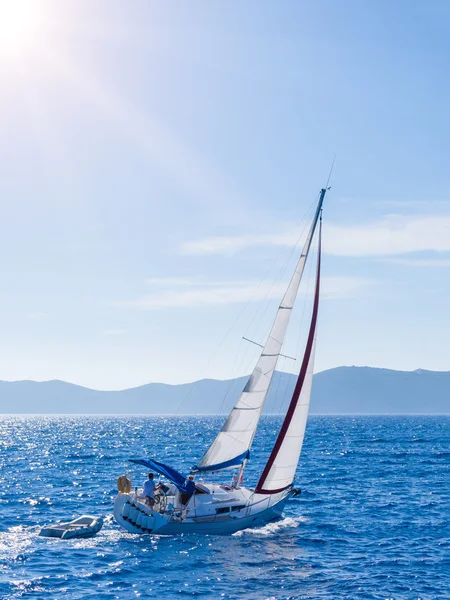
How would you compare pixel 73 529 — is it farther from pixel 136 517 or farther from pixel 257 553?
pixel 257 553

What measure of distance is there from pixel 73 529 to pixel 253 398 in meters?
9.89

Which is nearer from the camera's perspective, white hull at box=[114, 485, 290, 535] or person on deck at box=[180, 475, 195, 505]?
white hull at box=[114, 485, 290, 535]

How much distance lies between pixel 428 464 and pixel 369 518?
32.3 m

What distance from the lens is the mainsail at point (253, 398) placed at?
104 feet

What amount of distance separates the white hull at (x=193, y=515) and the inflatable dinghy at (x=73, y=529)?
39.7 inches

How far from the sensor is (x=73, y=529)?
29.0 metres

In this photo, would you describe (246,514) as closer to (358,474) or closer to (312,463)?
(358,474)

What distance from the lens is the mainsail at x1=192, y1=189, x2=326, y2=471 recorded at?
31672 millimetres

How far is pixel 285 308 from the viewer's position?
104ft

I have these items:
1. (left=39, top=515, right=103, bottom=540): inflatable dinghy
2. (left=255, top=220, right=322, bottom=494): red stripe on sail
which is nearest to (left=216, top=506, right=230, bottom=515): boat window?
(left=255, top=220, right=322, bottom=494): red stripe on sail

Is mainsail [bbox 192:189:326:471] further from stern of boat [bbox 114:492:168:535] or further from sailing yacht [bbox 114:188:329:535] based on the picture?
stern of boat [bbox 114:492:168:535]

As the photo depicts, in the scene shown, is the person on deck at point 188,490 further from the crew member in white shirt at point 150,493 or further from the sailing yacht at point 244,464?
the crew member in white shirt at point 150,493

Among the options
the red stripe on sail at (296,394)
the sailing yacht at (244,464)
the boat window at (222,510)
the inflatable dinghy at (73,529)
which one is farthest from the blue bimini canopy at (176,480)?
the red stripe on sail at (296,394)

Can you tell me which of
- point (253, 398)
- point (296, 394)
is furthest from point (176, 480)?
point (296, 394)
